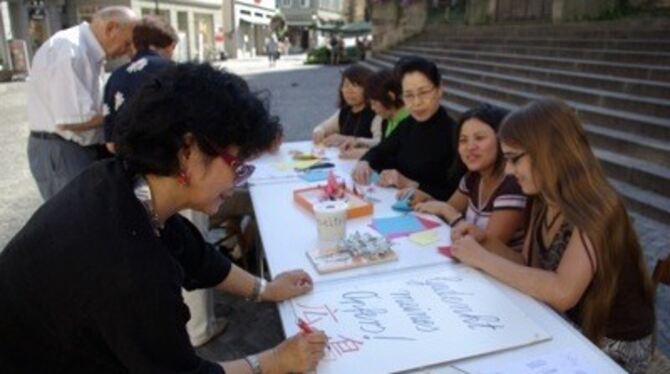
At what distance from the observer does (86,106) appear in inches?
113

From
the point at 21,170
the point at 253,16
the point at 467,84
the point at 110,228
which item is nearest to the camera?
the point at 110,228

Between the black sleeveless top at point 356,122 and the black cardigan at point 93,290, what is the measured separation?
3.20m

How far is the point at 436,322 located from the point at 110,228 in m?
0.84

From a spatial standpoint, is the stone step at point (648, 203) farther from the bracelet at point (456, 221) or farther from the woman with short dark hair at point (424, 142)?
the bracelet at point (456, 221)

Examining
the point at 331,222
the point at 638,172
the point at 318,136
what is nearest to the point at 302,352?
the point at 331,222

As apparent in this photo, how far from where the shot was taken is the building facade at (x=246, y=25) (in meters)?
36.1

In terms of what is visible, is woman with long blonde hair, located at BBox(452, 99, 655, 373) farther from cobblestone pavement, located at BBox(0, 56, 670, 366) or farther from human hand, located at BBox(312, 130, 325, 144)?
human hand, located at BBox(312, 130, 325, 144)

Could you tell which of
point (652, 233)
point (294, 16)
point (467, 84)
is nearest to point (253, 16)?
point (294, 16)

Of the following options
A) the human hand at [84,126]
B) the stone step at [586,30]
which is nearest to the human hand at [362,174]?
the human hand at [84,126]

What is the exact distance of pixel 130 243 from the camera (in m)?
1.00

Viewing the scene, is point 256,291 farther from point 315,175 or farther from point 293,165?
point 293,165

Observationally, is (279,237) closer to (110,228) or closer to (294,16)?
(110,228)

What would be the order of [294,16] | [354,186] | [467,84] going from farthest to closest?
[294,16] < [467,84] < [354,186]

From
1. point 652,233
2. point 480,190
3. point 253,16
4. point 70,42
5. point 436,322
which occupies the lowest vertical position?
point 652,233
